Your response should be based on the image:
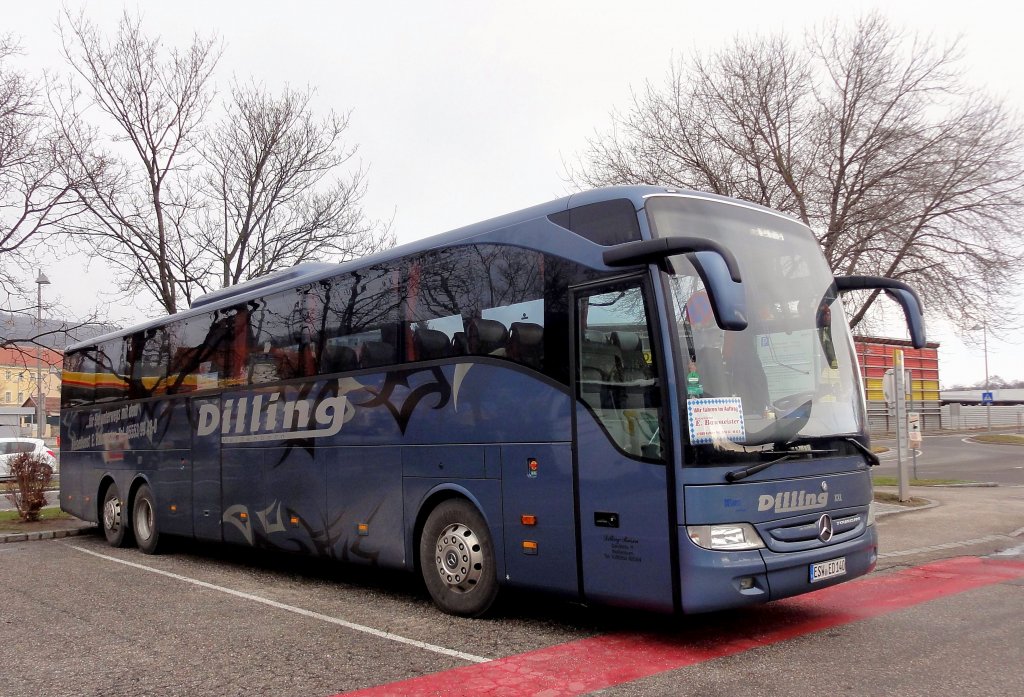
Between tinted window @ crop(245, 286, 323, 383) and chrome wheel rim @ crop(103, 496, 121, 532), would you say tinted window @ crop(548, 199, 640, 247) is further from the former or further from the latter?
chrome wheel rim @ crop(103, 496, 121, 532)

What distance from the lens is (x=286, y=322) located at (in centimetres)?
1031

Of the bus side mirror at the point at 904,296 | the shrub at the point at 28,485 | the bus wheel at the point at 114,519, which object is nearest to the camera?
the bus side mirror at the point at 904,296

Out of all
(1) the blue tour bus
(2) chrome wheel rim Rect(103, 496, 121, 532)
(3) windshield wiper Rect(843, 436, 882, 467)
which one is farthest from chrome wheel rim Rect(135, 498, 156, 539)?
(3) windshield wiper Rect(843, 436, 882, 467)

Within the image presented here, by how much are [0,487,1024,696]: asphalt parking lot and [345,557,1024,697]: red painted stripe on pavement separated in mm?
19

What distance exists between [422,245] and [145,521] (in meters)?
7.50

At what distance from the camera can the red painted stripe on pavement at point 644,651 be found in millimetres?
5570

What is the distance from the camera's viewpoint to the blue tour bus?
6.23 meters

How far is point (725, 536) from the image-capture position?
6148mm

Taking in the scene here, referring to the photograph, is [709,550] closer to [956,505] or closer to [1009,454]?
[956,505]

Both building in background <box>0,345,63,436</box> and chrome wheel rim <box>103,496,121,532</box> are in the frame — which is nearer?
chrome wheel rim <box>103,496,121,532</box>

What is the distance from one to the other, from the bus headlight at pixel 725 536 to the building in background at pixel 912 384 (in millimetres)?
43960

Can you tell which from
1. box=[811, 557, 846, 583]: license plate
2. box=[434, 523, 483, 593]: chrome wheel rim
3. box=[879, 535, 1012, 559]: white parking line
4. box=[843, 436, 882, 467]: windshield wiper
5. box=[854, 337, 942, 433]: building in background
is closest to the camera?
box=[811, 557, 846, 583]: license plate

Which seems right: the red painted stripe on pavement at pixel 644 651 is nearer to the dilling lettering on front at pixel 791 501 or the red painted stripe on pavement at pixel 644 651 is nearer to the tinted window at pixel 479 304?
the dilling lettering on front at pixel 791 501


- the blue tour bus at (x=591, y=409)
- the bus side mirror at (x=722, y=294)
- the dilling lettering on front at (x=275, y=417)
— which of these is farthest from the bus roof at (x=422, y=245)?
the dilling lettering on front at (x=275, y=417)
